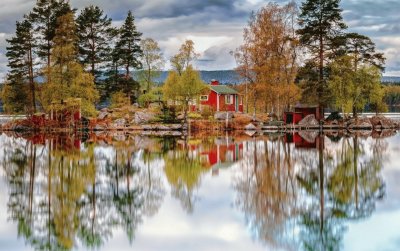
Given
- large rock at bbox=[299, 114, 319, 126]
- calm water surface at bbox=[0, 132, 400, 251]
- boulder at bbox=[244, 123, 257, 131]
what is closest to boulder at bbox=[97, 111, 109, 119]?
boulder at bbox=[244, 123, 257, 131]

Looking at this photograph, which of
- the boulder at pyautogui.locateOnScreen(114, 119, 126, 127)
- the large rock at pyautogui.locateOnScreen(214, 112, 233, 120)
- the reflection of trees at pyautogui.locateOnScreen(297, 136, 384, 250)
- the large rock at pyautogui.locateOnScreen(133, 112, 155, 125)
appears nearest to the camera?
the reflection of trees at pyautogui.locateOnScreen(297, 136, 384, 250)

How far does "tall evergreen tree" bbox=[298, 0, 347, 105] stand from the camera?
181 ft

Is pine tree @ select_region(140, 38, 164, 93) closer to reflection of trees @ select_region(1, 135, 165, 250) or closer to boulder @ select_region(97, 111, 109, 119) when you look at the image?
boulder @ select_region(97, 111, 109, 119)

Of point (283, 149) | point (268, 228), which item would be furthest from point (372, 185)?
point (283, 149)

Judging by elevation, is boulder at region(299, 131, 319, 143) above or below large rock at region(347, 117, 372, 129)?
below

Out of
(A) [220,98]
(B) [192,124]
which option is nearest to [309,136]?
(B) [192,124]

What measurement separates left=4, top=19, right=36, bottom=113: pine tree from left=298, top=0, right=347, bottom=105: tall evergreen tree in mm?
25289

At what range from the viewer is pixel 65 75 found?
49.0 metres

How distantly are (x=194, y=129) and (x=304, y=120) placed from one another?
34.2ft

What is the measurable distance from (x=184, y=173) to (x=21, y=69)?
37673mm

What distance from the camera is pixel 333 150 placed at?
3009cm

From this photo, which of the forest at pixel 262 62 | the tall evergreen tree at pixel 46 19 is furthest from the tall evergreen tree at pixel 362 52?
the tall evergreen tree at pixel 46 19

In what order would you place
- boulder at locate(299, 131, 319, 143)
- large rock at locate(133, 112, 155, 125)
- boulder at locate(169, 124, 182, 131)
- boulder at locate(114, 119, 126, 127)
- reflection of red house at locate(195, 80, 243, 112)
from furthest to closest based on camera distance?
reflection of red house at locate(195, 80, 243, 112) → large rock at locate(133, 112, 155, 125) → boulder at locate(169, 124, 182, 131) → boulder at locate(114, 119, 126, 127) → boulder at locate(299, 131, 319, 143)

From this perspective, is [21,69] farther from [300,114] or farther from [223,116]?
[300,114]
